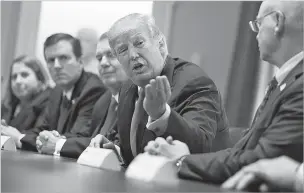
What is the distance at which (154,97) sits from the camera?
200 cm

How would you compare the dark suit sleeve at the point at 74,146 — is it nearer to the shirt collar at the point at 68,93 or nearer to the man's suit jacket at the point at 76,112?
the man's suit jacket at the point at 76,112

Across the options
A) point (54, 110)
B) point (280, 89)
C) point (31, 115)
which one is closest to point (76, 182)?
point (280, 89)

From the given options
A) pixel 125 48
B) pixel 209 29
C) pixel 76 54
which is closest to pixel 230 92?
pixel 209 29

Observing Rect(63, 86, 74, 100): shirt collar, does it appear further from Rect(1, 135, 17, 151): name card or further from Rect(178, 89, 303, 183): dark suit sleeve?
Rect(178, 89, 303, 183): dark suit sleeve

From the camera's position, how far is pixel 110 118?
352 cm

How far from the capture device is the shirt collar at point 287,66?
6.01 ft

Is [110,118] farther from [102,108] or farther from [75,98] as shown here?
[75,98]

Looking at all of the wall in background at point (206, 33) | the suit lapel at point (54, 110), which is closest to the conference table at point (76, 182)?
Answer: the suit lapel at point (54, 110)

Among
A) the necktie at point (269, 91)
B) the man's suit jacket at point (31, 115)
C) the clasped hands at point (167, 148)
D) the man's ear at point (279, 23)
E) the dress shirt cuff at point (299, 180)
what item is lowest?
the man's suit jacket at point (31, 115)

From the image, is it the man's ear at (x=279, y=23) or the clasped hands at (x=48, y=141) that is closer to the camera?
the man's ear at (x=279, y=23)

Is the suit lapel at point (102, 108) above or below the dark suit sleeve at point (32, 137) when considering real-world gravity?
above

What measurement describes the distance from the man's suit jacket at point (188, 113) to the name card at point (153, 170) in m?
0.35

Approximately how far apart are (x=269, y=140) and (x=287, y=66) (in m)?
0.31

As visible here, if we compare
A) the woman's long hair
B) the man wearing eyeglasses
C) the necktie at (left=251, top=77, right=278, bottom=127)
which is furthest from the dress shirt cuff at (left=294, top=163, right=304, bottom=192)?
the woman's long hair
